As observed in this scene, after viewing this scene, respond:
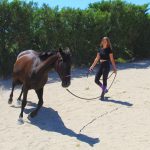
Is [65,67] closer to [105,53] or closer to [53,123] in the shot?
[53,123]

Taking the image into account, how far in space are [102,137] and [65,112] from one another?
7.14 ft

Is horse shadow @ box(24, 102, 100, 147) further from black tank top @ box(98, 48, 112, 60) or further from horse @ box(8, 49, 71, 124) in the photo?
black tank top @ box(98, 48, 112, 60)

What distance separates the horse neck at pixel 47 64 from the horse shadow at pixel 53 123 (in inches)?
46.2

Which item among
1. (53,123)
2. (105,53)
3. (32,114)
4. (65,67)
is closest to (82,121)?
(53,123)

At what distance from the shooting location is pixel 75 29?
18.3 m

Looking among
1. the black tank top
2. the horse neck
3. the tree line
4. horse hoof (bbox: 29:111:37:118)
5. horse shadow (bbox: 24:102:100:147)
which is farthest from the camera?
the tree line

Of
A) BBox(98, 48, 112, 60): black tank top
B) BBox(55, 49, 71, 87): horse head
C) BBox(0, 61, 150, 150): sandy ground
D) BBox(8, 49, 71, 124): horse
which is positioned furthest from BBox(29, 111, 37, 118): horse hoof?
BBox(98, 48, 112, 60): black tank top

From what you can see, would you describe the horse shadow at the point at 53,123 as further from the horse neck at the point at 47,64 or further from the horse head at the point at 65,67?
the horse neck at the point at 47,64

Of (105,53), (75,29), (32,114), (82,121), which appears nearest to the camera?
(82,121)

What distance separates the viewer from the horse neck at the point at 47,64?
988cm

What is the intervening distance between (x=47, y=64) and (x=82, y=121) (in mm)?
1496

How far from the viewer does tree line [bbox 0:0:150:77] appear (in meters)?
16.4

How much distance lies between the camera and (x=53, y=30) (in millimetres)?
17641

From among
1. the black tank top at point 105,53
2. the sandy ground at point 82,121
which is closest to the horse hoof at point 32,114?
the sandy ground at point 82,121
